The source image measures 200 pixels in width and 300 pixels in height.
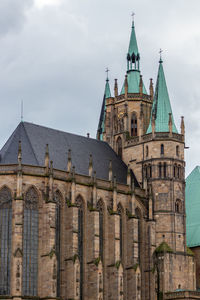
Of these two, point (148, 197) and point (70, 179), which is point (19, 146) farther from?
point (148, 197)

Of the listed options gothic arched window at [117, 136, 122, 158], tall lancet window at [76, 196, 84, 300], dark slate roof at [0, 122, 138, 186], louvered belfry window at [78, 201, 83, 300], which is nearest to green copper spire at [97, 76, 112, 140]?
gothic arched window at [117, 136, 122, 158]

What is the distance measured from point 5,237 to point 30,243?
2.68 metres

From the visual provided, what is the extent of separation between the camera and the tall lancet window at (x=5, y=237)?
75.0 meters

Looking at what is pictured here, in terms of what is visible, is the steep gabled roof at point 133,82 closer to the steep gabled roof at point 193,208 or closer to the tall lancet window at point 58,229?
the steep gabled roof at point 193,208

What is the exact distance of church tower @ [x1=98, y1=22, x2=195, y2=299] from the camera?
85625mm

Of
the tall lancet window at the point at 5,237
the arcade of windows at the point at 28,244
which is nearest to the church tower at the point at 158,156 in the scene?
the arcade of windows at the point at 28,244

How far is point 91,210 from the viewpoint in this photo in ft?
267

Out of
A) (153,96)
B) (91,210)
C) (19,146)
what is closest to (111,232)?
(91,210)

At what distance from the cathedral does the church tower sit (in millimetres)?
126

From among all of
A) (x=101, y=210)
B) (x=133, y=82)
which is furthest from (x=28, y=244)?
(x=133, y=82)

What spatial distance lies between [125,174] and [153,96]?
1294 centimetres

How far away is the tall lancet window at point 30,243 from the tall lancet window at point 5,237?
5.41 ft

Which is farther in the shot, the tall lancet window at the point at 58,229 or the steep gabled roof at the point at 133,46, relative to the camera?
the steep gabled roof at the point at 133,46

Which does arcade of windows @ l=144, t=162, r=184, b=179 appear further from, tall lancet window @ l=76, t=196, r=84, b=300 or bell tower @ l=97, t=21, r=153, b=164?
tall lancet window @ l=76, t=196, r=84, b=300
